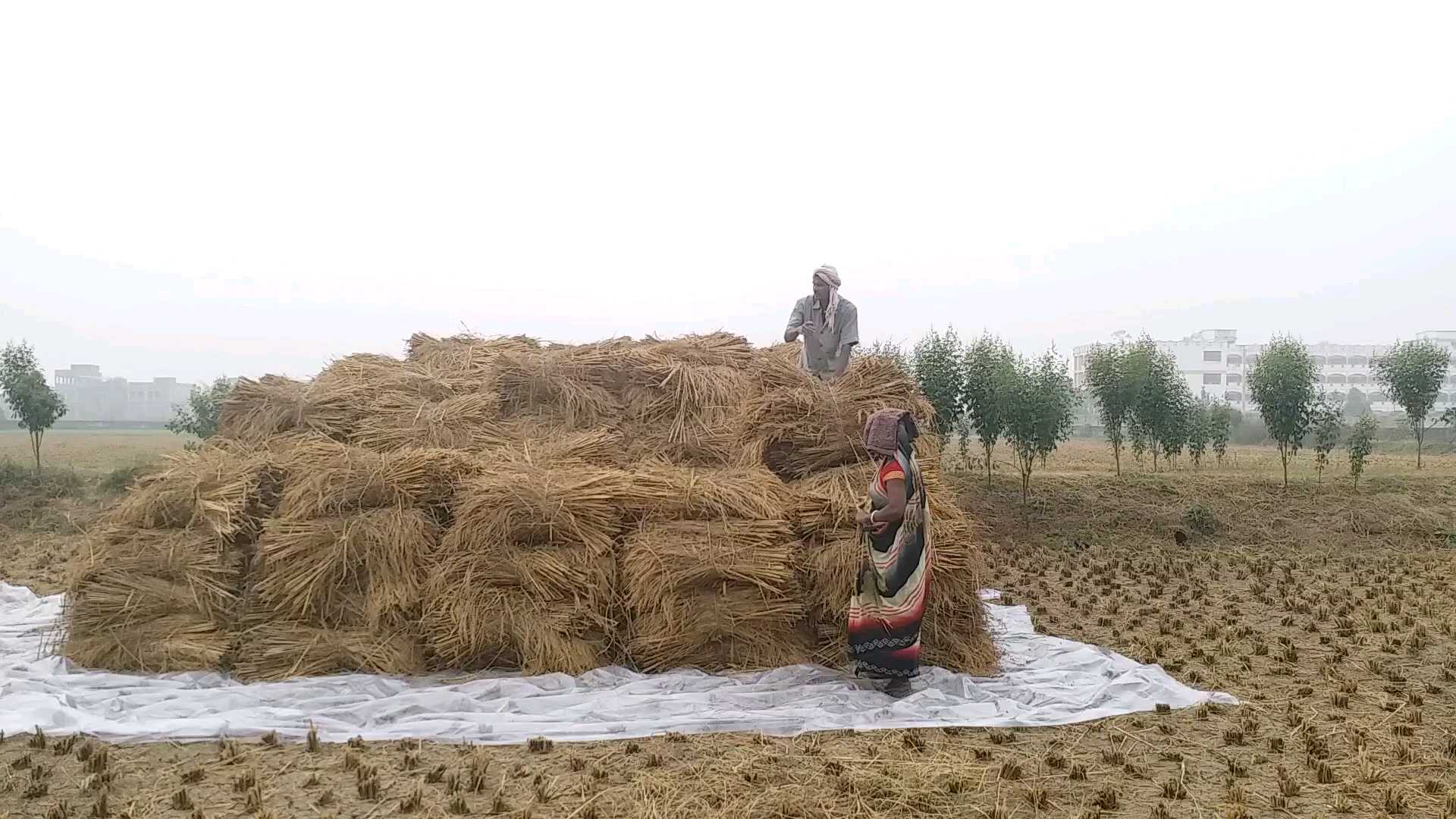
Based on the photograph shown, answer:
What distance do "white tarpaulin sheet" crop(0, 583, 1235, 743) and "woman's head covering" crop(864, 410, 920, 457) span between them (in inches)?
58.9

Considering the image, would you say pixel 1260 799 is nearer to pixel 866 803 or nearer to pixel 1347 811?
pixel 1347 811

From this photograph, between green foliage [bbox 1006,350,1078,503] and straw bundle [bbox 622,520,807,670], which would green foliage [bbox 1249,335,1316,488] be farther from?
straw bundle [bbox 622,520,807,670]

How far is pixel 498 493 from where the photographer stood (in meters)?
5.95

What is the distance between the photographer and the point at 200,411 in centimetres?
1869

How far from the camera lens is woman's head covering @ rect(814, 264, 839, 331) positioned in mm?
7504

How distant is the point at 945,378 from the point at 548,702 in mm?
12301

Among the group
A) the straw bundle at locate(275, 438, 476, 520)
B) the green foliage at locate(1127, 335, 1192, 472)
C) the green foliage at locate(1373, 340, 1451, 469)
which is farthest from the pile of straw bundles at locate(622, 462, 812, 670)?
the green foliage at locate(1373, 340, 1451, 469)

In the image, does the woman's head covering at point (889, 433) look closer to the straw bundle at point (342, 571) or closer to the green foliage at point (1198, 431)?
the straw bundle at point (342, 571)

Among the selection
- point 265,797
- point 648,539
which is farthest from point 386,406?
point 265,797

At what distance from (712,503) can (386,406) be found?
10.2 ft

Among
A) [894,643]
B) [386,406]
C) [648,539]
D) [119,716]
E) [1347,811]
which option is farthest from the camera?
[386,406]

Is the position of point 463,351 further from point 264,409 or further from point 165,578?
point 165,578

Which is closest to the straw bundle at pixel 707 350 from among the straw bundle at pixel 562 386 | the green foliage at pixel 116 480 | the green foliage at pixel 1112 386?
→ the straw bundle at pixel 562 386

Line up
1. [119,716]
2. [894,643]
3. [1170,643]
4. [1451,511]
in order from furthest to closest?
[1451,511], [1170,643], [894,643], [119,716]
